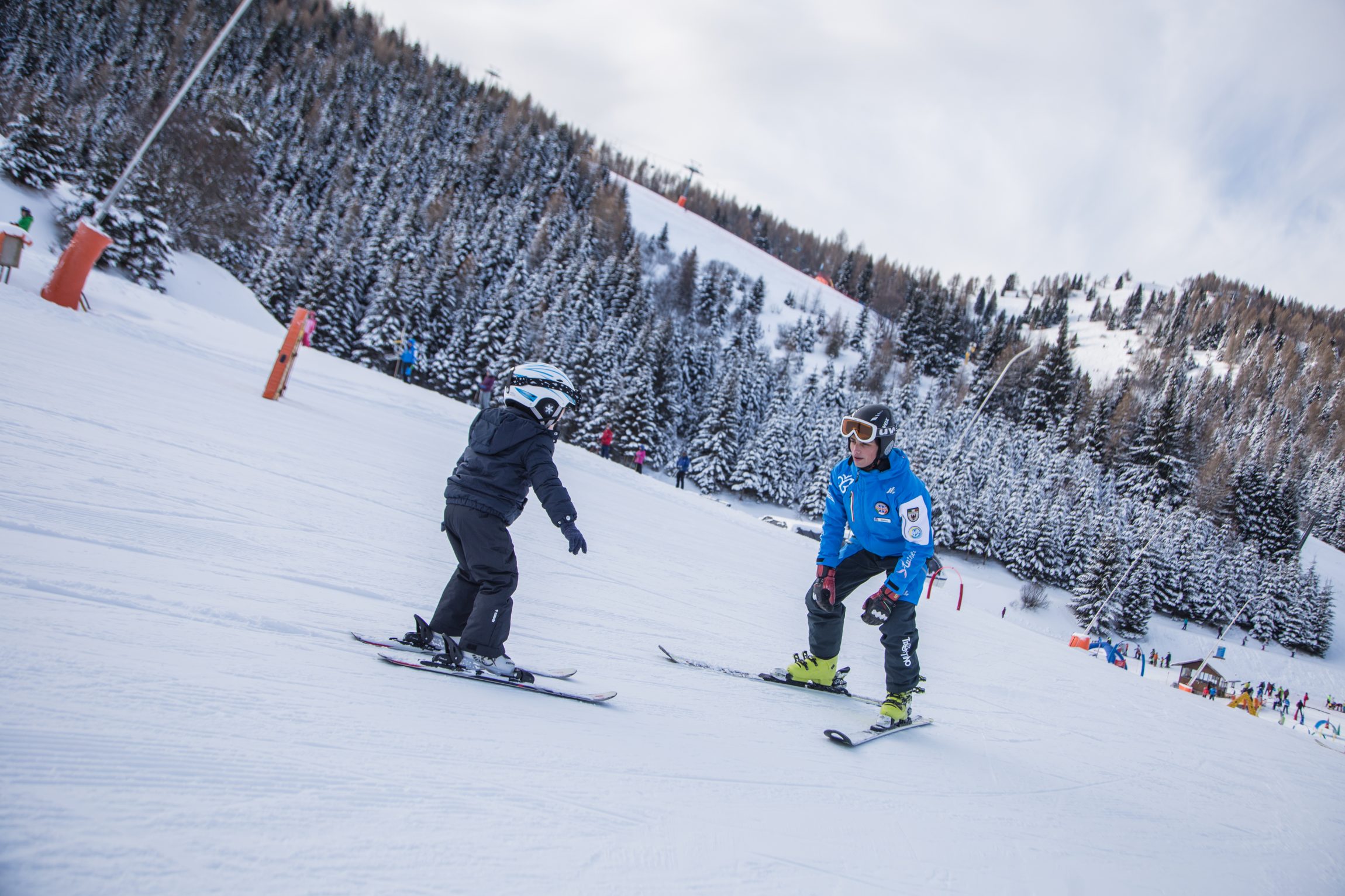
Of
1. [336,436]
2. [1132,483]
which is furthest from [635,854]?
[1132,483]

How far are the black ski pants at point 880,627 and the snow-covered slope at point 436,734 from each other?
0.39 m

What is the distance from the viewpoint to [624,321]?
182 feet

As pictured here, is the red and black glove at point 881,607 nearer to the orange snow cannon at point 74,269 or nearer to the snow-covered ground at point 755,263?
the orange snow cannon at point 74,269

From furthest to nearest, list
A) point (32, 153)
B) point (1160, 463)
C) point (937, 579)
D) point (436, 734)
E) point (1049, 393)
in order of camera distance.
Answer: point (1049, 393) → point (1160, 463) → point (32, 153) → point (937, 579) → point (436, 734)

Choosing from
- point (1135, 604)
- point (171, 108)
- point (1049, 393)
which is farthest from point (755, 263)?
point (171, 108)

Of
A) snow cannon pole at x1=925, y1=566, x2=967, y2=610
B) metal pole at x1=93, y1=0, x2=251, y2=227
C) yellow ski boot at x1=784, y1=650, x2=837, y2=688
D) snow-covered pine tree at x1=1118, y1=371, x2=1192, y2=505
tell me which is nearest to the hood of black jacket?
yellow ski boot at x1=784, y1=650, x2=837, y2=688

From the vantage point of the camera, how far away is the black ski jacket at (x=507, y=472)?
3064 mm

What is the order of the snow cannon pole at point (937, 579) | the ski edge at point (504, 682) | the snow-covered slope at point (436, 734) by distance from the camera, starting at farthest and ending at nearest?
the snow cannon pole at point (937, 579)
the ski edge at point (504, 682)
the snow-covered slope at point (436, 734)

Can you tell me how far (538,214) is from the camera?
92500 millimetres

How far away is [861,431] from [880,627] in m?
1.34

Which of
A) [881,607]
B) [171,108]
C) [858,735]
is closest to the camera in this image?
[858,735]

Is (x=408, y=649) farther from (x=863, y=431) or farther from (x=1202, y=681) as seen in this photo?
(x=1202, y=681)

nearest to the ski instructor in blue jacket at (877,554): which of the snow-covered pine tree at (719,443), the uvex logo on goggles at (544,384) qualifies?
the uvex logo on goggles at (544,384)

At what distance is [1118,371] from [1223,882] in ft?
393
